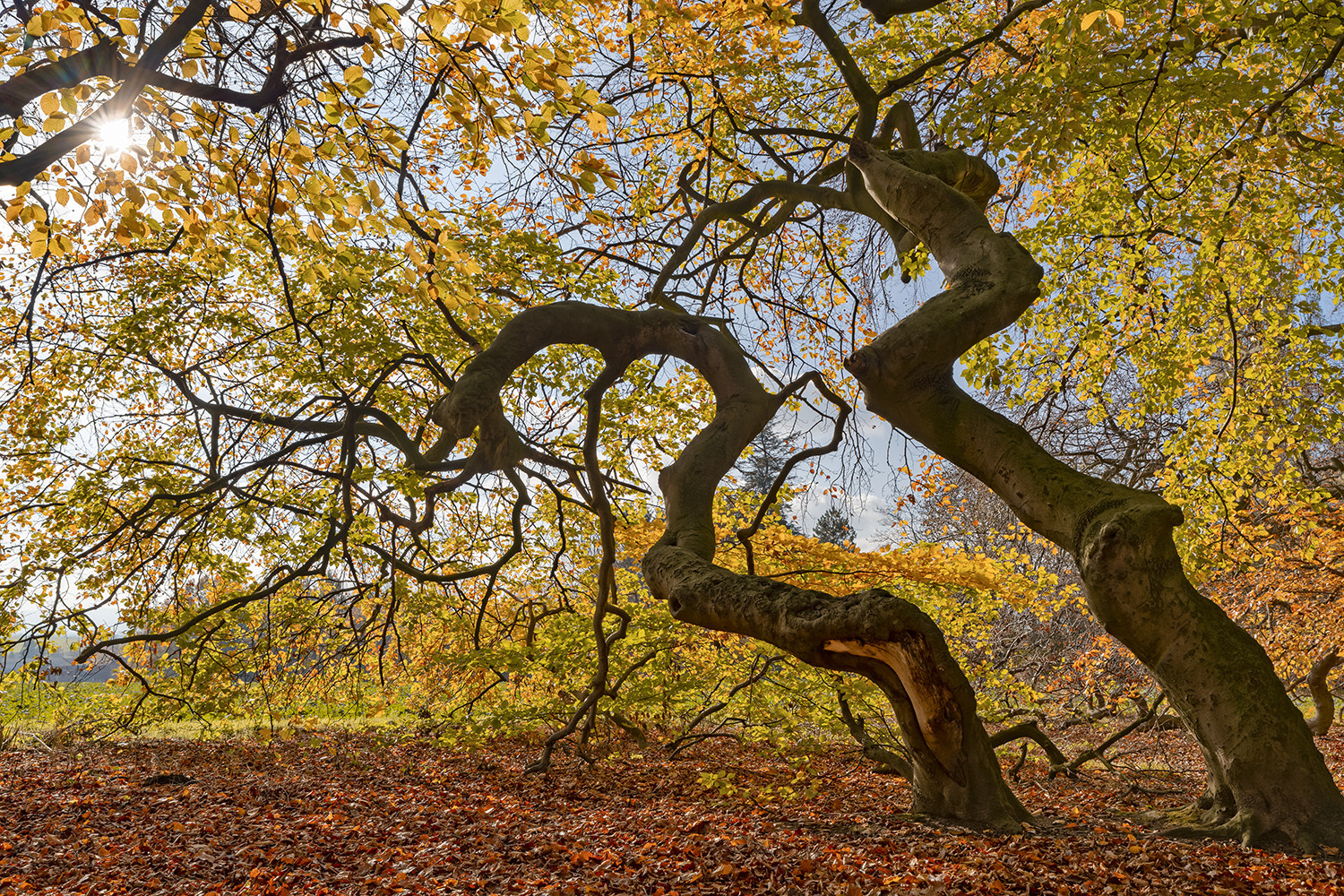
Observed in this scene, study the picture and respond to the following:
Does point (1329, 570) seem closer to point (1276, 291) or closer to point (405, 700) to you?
point (1276, 291)

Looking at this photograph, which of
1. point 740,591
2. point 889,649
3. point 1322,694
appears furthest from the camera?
point 1322,694

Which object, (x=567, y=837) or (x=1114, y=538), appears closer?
(x=1114, y=538)

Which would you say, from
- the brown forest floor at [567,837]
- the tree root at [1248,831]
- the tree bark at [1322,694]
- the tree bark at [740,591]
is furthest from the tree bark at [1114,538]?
the tree bark at [1322,694]

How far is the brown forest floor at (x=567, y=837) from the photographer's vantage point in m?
3.56

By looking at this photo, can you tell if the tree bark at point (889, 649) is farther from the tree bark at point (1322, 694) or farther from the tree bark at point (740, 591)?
the tree bark at point (1322, 694)

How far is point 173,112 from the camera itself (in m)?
3.33

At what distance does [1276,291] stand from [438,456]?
29.6 feet

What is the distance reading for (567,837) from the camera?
195 inches

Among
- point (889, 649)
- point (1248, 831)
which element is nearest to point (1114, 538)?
point (889, 649)

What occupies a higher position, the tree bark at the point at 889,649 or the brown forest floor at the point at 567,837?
the tree bark at the point at 889,649

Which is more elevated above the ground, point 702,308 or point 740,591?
point 702,308

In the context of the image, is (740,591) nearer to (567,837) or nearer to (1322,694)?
(567,837)

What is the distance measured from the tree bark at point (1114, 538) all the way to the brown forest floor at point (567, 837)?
0.39 metres

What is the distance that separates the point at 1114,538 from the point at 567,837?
3793mm
